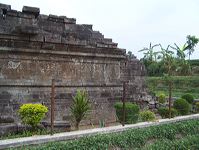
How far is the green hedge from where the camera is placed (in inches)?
238

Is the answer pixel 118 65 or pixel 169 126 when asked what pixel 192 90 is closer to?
pixel 118 65

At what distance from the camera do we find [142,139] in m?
7.28

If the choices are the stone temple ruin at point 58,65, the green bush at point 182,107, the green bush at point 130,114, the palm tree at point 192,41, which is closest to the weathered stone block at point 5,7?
the stone temple ruin at point 58,65

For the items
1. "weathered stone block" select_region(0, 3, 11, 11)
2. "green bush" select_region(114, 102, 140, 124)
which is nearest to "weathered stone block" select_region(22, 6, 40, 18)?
"weathered stone block" select_region(0, 3, 11, 11)

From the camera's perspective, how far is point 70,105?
999 cm

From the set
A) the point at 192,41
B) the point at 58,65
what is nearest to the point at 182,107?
the point at 58,65

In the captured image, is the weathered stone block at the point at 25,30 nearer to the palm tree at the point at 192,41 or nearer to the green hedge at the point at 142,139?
the green hedge at the point at 142,139

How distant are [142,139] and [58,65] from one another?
4179mm

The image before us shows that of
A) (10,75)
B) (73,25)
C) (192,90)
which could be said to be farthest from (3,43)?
(192,90)

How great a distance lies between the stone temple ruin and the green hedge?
3148 mm

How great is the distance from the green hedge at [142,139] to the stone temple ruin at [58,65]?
124 inches

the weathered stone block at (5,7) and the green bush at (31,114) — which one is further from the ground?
the weathered stone block at (5,7)

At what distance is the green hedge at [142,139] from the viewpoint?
6.04 metres

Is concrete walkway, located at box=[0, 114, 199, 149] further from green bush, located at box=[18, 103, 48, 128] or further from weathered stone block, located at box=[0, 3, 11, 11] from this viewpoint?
weathered stone block, located at box=[0, 3, 11, 11]
